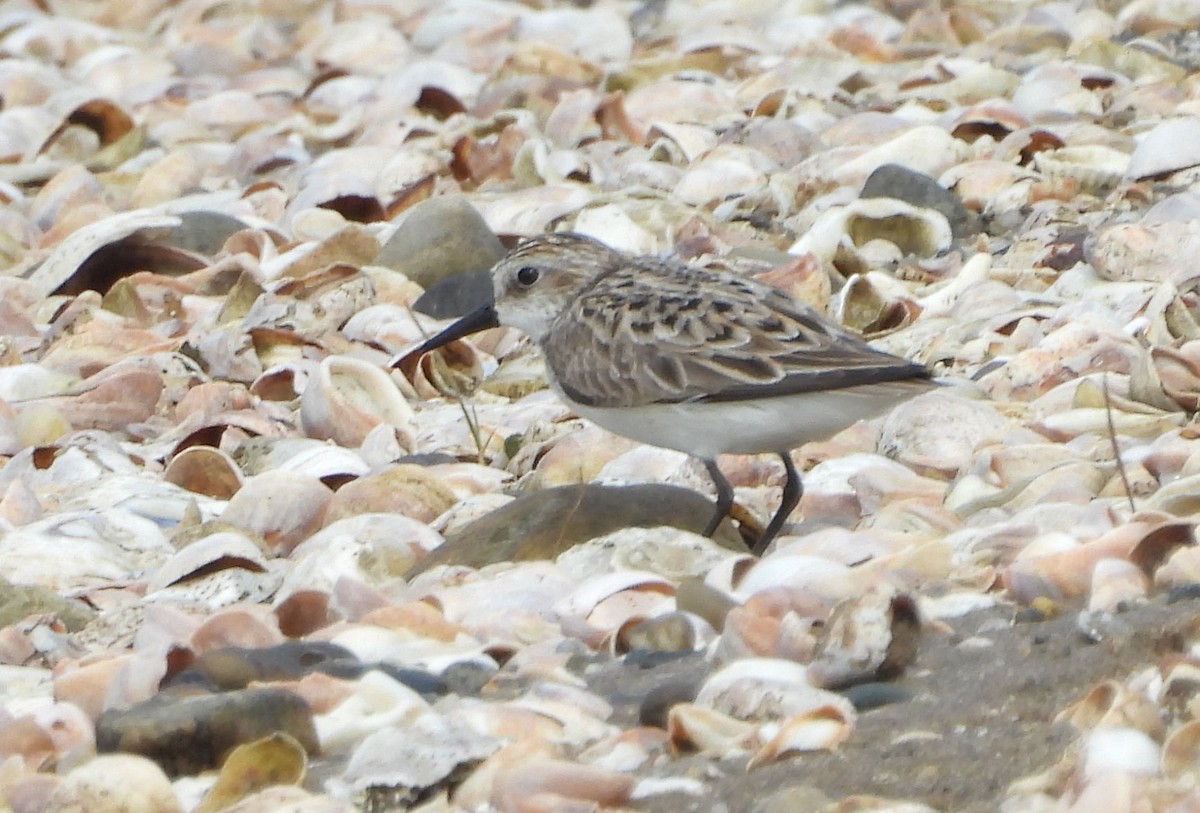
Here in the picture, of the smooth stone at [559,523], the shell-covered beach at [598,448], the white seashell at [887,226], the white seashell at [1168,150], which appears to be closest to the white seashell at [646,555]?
the shell-covered beach at [598,448]

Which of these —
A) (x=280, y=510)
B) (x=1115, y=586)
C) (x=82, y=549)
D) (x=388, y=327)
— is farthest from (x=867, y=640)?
(x=388, y=327)

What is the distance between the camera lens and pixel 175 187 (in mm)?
9086

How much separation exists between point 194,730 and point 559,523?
150cm

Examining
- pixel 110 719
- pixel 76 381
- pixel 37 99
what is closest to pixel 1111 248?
pixel 76 381

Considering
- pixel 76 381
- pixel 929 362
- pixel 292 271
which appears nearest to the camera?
pixel 929 362

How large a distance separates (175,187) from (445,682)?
229 inches

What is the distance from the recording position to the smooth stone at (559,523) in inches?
182

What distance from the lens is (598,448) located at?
18.4ft

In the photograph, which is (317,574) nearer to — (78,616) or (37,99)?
(78,616)

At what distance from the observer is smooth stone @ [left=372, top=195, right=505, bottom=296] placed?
7160 millimetres

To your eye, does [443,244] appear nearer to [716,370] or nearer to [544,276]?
[544,276]

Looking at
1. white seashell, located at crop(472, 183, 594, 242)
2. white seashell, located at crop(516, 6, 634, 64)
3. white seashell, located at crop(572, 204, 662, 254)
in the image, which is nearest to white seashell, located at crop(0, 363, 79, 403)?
white seashell, located at crop(472, 183, 594, 242)

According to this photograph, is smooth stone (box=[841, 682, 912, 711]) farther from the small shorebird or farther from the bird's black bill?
the bird's black bill

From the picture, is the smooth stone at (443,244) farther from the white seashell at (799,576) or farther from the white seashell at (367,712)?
Answer: the white seashell at (367,712)
